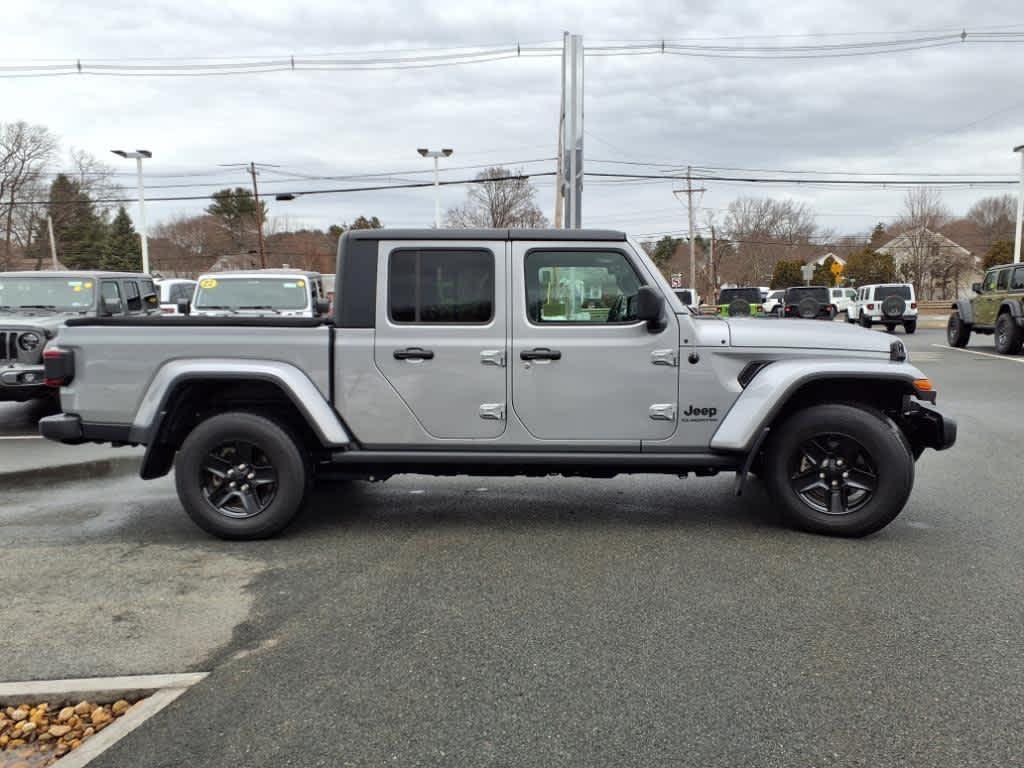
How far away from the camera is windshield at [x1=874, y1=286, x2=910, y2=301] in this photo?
28828 millimetres

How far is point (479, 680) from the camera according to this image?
3172mm

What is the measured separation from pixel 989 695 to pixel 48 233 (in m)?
78.4

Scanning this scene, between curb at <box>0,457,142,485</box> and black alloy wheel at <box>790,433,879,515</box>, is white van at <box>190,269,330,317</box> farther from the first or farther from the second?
black alloy wheel at <box>790,433,879,515</box>

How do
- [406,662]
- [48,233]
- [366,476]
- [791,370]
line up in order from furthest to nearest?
[48,233] < [366,476] < [791,370] < [406,662]

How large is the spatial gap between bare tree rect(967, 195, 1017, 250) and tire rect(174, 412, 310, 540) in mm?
78483

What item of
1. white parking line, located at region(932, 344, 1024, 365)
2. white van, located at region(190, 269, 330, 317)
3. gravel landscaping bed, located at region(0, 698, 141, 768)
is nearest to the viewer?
gravel landscaping bed, located at region(0, 698, 141, 768)

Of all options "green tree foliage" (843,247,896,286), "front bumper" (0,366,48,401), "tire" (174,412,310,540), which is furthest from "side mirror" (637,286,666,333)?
"green tree foliage" (843,247,896,286)

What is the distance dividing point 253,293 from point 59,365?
8182mm

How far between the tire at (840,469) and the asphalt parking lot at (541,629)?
0.68ft

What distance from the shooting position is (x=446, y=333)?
4973 millimetres

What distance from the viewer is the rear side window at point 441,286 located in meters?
5.00

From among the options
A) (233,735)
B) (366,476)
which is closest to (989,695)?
(233,735)

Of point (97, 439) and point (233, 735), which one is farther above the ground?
point (97, 439)

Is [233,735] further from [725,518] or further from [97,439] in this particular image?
[725,518]
